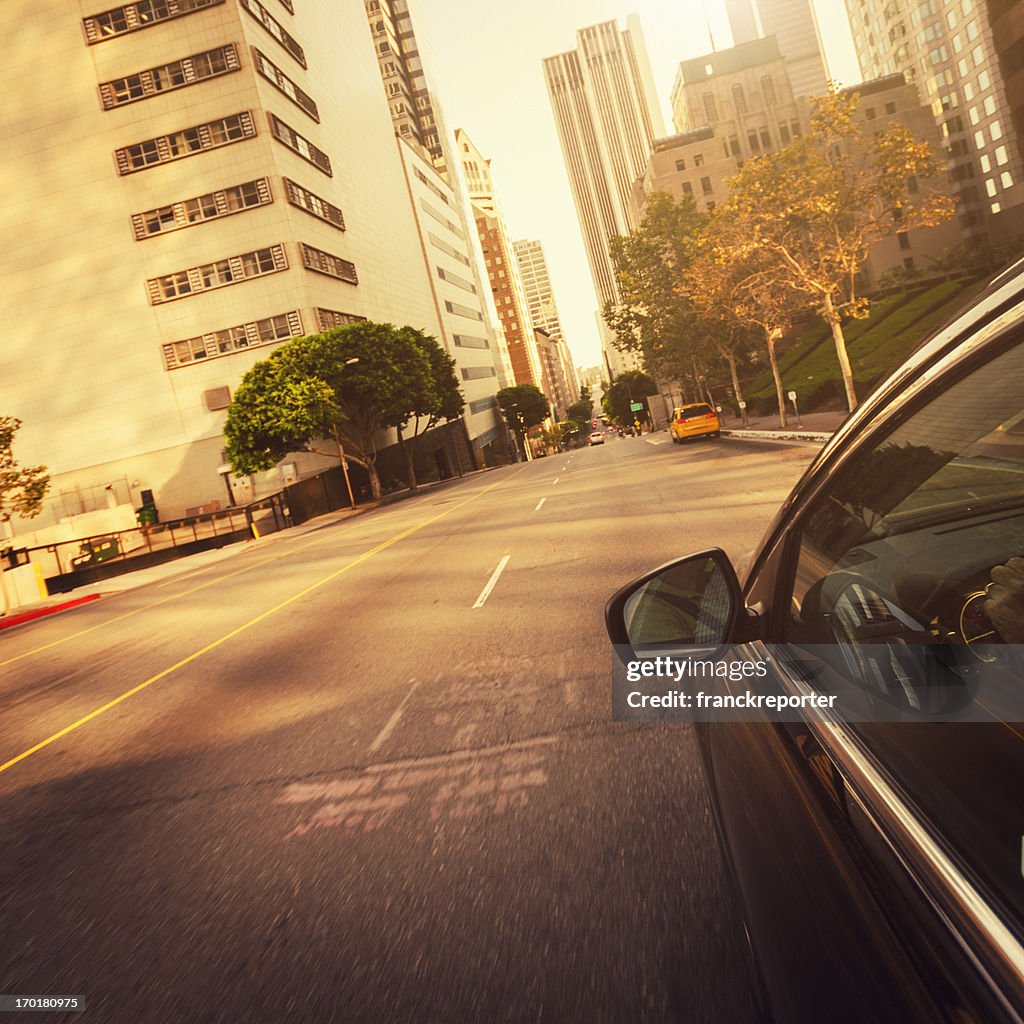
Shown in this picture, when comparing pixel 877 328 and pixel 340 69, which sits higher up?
pixel 340 69

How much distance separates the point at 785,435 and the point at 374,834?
24.1m

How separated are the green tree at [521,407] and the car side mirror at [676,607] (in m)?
99.8

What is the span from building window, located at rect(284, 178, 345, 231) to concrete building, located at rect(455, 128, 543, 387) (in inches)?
4100

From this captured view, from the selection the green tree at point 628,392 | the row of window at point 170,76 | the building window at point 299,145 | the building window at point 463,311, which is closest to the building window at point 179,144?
the building window at point 299,145

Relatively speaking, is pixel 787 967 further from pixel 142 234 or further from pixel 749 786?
pixel 142 234

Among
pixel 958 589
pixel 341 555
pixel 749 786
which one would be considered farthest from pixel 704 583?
pixel 341 555

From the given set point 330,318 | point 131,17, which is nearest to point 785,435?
point 330,318

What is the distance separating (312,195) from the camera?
49.9 meters

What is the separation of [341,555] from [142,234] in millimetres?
38599

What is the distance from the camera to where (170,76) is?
45.4m

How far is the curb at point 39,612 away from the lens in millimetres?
18448

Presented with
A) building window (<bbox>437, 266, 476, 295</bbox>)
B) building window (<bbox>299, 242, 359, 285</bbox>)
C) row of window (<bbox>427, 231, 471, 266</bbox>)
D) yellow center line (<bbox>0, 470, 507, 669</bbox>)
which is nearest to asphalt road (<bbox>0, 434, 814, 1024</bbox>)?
yellow center line (<bbox>0, 470, 507, 669</bbox>)

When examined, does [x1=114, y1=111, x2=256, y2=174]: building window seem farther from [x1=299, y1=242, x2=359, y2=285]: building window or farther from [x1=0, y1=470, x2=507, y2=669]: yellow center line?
[x1=0, y1=470, x2=507, y2=669]: yellow center line

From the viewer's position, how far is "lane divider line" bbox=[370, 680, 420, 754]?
4.91 metres
